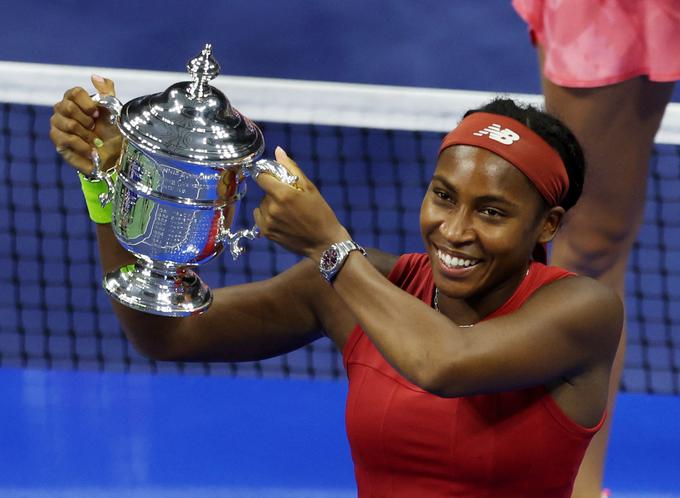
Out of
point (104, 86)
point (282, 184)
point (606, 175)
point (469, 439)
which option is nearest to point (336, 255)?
point (282, 184)

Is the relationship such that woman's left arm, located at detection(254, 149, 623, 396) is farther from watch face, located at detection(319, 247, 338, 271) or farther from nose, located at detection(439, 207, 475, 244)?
nose, located at detection(439, 207, 475, 244)

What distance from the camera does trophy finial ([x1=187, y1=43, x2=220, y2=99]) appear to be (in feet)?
8.53

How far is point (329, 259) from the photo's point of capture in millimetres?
2674

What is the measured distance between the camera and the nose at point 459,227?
2824mm

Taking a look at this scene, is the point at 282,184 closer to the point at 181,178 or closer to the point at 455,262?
the point at 181,178

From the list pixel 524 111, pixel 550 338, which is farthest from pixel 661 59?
pixel 550 338

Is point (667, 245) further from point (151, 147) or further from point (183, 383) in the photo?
point (151, 147)

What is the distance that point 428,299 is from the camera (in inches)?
123

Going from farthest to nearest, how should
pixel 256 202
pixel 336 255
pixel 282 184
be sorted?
1. pixel 256 202
2. pixel 336 255
3. pixel 282 184

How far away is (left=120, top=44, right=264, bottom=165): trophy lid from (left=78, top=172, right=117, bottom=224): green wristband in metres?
0.35

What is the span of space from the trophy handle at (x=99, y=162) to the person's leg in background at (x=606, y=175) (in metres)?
1.55

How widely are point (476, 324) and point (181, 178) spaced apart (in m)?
0.70

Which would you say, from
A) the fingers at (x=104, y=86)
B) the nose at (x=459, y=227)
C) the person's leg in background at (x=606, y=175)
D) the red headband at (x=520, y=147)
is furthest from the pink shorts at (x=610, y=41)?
the fingers at (x=104, y=86)

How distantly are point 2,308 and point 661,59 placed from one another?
2.90 m
